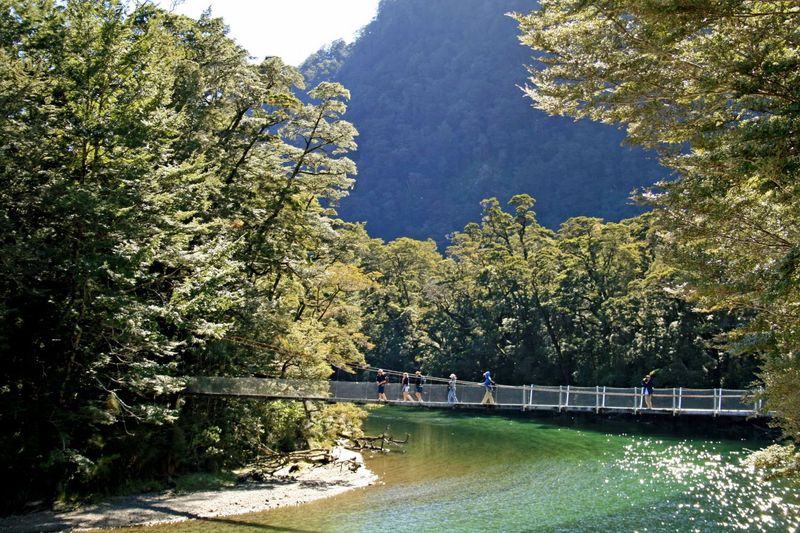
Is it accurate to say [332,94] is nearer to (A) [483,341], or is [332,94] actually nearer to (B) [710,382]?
(B) [710,382]

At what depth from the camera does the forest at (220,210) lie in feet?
24.1

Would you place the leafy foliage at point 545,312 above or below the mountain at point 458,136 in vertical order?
below

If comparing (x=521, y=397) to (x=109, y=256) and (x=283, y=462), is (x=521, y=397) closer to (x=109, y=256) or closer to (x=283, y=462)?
(x=283, y=462)

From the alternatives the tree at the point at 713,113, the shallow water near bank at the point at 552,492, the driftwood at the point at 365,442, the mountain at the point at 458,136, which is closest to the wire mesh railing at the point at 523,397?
the shallow water near bank at the point at 552,492

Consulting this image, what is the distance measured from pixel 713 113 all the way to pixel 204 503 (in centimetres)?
1187

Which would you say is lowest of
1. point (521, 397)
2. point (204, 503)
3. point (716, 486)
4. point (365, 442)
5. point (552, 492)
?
point (204, 503)

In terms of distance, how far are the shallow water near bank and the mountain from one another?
3281 inches

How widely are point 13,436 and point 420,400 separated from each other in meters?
9.69

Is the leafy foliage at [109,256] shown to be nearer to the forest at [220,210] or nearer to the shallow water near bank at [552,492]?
the forest at [220,210]

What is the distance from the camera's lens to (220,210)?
54.6 feet

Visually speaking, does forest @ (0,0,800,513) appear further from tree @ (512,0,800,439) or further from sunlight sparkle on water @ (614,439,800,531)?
sunlight sparkle on water @ (614,439,800,531)

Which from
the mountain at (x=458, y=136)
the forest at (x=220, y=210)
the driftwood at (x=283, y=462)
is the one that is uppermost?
the mountain at (x=458, y=136)

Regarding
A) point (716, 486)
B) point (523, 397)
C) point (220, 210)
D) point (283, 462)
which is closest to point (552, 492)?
point (523, 397)

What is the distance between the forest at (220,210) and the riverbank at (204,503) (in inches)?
31.4
